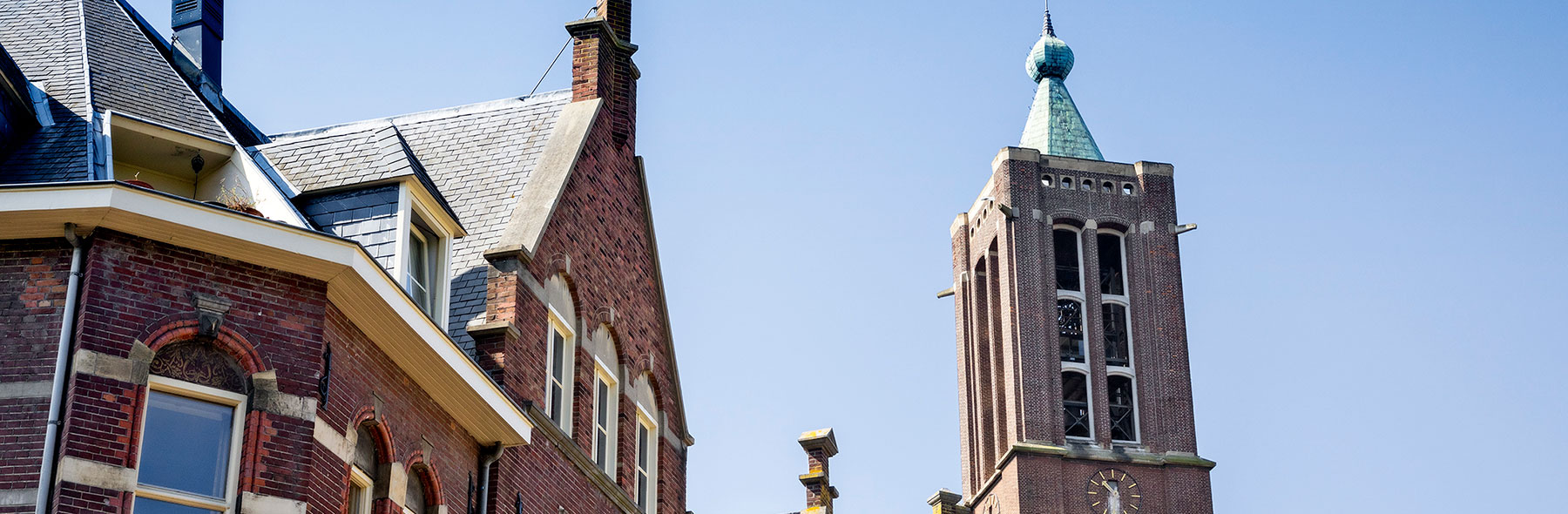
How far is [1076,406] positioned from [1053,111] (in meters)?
14.0

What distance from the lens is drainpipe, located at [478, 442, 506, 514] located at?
1786cm

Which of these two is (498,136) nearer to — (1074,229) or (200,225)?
(200,225)

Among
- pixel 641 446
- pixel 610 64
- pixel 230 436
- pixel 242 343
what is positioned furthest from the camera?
pixel 610 64

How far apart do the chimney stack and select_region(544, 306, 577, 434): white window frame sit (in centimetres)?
510

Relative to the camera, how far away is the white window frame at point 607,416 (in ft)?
69.4

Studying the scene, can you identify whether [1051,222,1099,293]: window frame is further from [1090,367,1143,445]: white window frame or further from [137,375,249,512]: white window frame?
[137,375,249,512]: white window frame

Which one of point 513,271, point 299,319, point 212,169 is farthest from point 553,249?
point 299,319

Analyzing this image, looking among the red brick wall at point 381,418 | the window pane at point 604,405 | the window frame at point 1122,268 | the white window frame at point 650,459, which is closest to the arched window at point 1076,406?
the window frame at point 1122,268

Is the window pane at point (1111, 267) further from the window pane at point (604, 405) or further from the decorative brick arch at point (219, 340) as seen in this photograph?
the decorative brick arch at point (219, 340)

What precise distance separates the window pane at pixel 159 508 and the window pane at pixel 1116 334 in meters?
54.7

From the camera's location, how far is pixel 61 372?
43.7 ft

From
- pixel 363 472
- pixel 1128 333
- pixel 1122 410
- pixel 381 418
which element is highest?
pixel 1128 333

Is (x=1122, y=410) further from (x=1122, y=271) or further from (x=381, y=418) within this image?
(x=381, y=418)

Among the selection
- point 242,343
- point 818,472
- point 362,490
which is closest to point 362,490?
point 362,490
